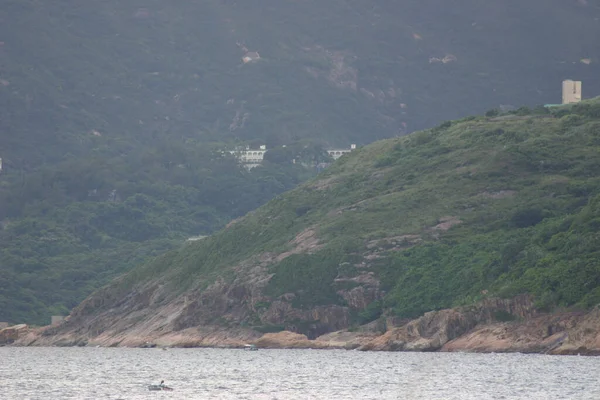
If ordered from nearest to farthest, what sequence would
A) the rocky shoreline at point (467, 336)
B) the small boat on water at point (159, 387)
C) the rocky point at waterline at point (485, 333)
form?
Result: 1. the small boat on water at point (159, 387)
2. the rocky shoreline at point (467, 336)
3. the rocky point at waterline at point (485, 333)

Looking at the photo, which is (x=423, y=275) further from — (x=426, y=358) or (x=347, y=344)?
(x=426, y=358)

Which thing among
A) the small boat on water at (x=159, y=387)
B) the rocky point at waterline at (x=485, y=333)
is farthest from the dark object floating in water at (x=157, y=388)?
the rocky point at waterline at (x=485, y=333)

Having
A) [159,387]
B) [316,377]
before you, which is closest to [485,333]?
[316,377]

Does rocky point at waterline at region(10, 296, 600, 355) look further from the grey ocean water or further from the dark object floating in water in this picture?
the dark object floating in water

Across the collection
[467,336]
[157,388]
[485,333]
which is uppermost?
[485,333]

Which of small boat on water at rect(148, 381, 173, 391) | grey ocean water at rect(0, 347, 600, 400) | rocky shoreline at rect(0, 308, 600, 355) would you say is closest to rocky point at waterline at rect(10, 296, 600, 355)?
rocky shoreline at rect(0, 308, 600, 355)

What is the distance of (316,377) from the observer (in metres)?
136

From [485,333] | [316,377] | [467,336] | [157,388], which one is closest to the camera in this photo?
[157,388]

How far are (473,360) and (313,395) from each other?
35.6m

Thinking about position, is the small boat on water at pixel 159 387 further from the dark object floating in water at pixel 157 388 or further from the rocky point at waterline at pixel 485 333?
the rocky point at waterline at pixel 485 333

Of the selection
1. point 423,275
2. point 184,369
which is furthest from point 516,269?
point 184,369

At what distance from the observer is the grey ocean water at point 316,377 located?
117 meters

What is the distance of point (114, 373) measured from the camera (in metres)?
150

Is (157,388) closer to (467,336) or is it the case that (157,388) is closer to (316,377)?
(316,377)
